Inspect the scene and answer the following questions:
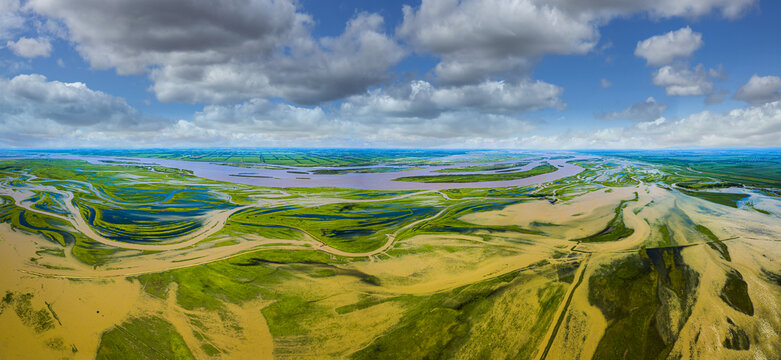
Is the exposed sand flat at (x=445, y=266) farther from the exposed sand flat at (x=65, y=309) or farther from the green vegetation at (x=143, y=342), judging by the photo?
the exposed sand flat at (x=65, y=309)

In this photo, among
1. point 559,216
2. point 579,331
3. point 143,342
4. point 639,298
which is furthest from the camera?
point 559,216

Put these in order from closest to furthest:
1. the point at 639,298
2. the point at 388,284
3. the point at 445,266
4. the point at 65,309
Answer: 1. the point at 65,309
2. the point at 639,298
3. the point at 388,284
4. the point at 445,266

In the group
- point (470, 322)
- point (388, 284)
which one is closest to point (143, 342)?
point (388, 284)

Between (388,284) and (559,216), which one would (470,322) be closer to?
(388,284)

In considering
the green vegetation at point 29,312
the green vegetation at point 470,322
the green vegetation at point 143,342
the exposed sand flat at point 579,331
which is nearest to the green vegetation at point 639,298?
the exposed sand flat at point 579,331

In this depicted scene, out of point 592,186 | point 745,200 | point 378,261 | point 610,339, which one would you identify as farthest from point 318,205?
point 745,200

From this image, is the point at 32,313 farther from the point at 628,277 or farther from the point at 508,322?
the point at 628,277

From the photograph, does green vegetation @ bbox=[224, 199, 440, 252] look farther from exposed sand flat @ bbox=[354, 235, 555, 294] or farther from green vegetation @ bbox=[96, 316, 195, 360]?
green vegetation @ bbox=[96, 316, 195, 360]

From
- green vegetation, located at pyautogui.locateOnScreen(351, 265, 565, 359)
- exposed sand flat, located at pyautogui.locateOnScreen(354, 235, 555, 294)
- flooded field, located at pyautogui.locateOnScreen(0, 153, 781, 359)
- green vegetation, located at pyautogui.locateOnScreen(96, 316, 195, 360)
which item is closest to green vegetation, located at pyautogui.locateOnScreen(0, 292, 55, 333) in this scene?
flooded field, located at pyautogui.locateOnScreen(0, 153, 781, 359)
